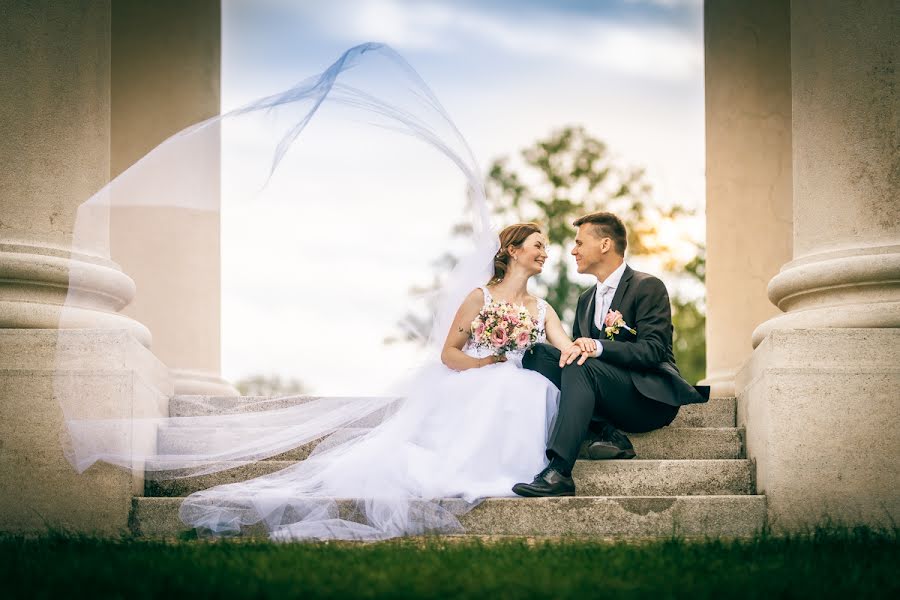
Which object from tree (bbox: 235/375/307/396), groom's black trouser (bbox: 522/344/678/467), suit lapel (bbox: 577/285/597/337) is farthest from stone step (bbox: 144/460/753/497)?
tree (bbox: 235/375/307/396)

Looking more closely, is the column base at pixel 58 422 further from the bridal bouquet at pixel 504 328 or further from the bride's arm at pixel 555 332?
the bride's arm at pixel 555 332

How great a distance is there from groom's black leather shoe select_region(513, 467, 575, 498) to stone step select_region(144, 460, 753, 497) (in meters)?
0.42

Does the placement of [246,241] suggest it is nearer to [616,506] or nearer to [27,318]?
[27,318]

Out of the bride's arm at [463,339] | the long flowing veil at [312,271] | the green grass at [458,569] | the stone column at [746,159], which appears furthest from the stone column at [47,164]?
the stone column at [746,159]

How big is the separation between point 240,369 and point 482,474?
330 cm

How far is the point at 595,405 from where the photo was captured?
10602mm

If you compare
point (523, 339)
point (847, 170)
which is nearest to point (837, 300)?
point (847, 170)

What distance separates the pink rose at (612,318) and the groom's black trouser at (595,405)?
0.61 m

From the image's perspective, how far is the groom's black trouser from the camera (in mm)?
9969

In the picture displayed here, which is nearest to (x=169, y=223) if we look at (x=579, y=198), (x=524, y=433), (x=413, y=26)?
(x=524, y=433)

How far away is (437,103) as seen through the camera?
35.9 feet

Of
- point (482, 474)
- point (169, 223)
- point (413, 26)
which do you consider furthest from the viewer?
point (413, 26)

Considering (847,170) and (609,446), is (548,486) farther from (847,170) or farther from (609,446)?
(847,170)

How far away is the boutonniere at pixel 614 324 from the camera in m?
11.1
